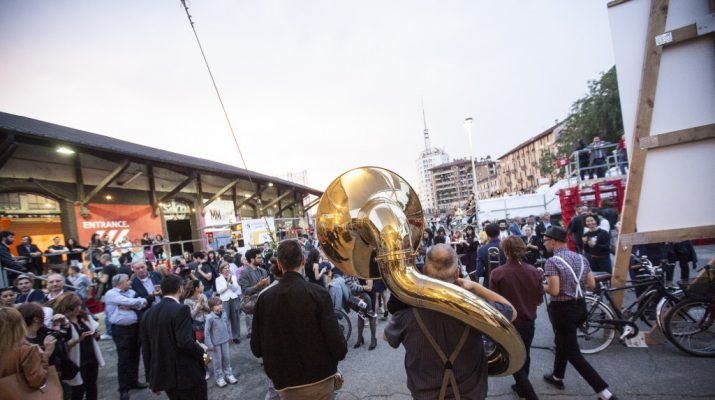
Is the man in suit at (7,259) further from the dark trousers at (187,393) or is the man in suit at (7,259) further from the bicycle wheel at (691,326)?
the bicycle wheel at (691,326)

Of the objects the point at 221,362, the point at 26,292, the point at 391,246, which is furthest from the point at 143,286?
the point at 391,246

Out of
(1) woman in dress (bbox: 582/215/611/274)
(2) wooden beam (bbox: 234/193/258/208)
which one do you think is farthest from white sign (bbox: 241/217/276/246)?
(1) woman in dress (bbox: 582/215/611/274)

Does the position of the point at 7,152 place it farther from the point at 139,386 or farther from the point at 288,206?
the point at 288,206

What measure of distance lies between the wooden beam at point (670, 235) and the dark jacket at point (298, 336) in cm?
354

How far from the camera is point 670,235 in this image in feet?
11.2

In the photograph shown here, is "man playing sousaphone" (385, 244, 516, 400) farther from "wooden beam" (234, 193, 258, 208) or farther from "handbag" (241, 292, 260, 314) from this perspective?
"wooden beam" (234, 193, 258, 208)

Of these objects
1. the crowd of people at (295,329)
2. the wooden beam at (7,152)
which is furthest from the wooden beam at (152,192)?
the crowd of people at (295,329)

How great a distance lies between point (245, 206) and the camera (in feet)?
66.7

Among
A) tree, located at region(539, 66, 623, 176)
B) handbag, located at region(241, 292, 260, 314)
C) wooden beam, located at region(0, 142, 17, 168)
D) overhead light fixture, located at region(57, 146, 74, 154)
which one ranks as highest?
tree, located at region(539, 66, 623, 176)

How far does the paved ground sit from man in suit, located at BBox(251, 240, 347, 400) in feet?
5.29

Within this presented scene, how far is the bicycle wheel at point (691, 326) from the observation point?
3480 mm

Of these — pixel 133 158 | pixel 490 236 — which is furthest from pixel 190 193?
pixel 490 236

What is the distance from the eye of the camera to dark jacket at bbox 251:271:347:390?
81.4 inches

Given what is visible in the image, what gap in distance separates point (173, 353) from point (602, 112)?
3101cm
